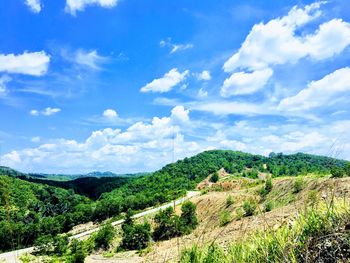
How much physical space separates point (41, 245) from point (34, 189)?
7991cm

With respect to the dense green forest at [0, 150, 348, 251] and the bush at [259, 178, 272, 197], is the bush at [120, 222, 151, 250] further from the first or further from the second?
the bush at [259, 178, 272, 197]

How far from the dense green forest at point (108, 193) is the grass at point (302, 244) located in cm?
82

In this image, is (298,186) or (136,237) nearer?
(298,186)

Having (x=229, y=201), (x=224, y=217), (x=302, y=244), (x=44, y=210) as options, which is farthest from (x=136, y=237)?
(x=44, y=210)

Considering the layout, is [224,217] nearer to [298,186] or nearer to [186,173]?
[298,186]

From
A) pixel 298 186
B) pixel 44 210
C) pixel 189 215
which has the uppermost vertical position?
pixel 298 186

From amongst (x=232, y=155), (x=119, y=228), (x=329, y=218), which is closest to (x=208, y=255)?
(x=329, y=218)

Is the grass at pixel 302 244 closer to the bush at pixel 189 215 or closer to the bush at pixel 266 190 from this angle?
the bush at pixel 266 190

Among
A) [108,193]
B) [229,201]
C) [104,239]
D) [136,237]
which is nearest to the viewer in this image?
[229,201]

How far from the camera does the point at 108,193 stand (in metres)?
129

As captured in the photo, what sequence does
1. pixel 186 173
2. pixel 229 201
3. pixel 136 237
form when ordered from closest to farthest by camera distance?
pixel 229 201
pixel 136 237
pixel 186 173

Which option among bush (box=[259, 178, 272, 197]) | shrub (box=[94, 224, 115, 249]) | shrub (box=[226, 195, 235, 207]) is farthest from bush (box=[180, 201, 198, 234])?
shrub (box=[94, 224, 115, 249])

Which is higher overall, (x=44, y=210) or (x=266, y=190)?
(x=266, y=190)

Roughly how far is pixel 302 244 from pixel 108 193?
128 m
